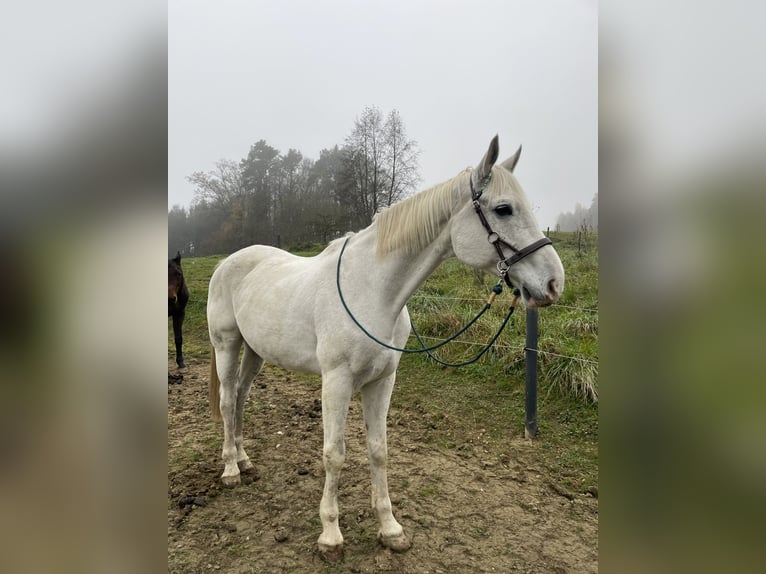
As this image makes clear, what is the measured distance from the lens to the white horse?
1816 mm

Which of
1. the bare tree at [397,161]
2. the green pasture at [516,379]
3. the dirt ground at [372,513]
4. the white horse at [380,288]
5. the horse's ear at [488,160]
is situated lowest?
the dirt ground at [372,513]

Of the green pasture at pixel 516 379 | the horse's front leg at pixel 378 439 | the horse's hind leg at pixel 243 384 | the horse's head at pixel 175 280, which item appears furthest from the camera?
the horse's head at pixel 175 280

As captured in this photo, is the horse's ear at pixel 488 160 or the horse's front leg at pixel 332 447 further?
the horse's front leg at pixel 332 447

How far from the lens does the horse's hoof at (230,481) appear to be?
9.87ft

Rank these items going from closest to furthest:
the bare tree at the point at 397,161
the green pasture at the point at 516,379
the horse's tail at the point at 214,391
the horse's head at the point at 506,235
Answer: the horse's head at the point at 506,235
the horse's tail at the point at 214,391
the green pasture at the point at 516,379
the bare tree at the point at 397,161

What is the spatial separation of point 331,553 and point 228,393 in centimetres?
148

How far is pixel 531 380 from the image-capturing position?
3.72 m

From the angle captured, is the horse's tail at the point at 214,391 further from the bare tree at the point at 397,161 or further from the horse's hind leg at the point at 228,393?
the bare tree at the point at 397,161

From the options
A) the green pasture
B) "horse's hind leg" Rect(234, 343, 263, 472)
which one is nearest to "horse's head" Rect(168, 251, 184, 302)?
the green pasture

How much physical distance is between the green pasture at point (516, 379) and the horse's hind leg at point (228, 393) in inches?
69.0

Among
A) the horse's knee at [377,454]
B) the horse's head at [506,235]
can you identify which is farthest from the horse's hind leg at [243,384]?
the horse's head at [506,235]

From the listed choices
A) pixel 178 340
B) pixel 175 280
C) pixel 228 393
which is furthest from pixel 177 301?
pixel 228 393

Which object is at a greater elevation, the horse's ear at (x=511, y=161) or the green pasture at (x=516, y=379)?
the horse's ear at (x=511, y=161)
